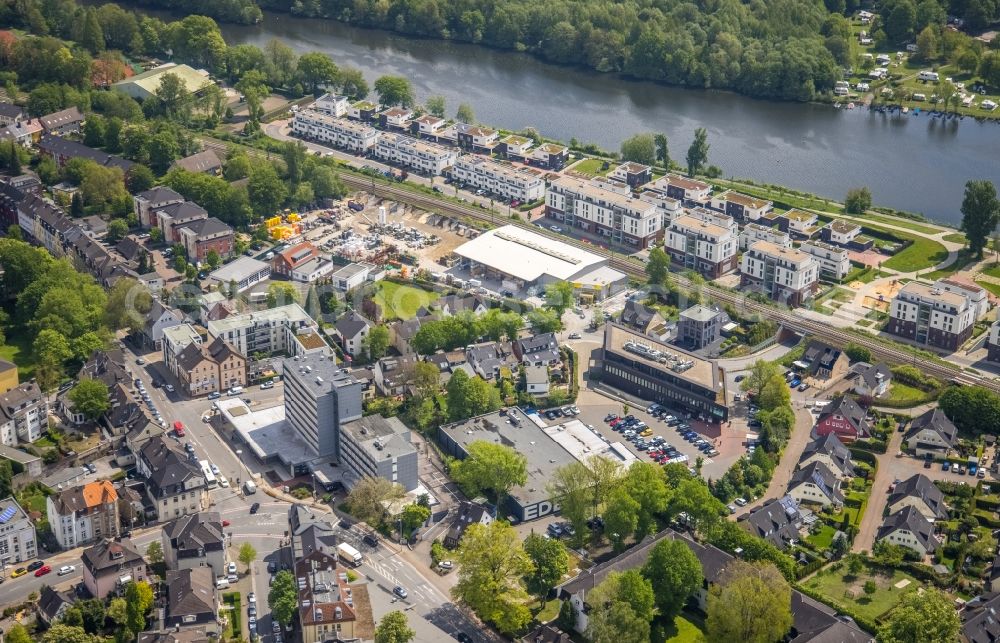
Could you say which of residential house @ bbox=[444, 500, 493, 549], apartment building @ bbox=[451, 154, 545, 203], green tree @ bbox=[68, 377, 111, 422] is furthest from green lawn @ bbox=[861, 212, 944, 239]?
green tree @ bbox=[68, 377, 111, 422]

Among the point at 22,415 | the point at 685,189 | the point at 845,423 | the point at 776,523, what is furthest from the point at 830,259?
the point at 22,415

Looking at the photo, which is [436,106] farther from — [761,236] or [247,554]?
[247,554]

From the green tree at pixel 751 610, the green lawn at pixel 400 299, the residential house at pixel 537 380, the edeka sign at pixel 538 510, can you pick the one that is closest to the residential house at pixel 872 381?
the residential house at pixel 537 380

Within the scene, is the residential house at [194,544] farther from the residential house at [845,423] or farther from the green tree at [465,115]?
the green tree at [465,115]

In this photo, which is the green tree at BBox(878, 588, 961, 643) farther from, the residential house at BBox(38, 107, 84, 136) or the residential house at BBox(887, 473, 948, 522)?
the residential house at BBox(38, 107, 84, 136)

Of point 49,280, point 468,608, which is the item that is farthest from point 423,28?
point 468,608
